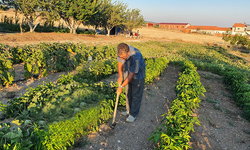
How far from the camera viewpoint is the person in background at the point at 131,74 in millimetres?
3325

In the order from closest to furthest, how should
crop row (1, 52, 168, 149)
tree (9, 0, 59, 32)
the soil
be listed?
crop row (1, 52, 168, 149) → the soil → tree (9, 0, 59, 32)

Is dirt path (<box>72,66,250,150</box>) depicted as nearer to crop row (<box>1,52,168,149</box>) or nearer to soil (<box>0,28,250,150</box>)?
soil (<box>0,28,250,150</box>)

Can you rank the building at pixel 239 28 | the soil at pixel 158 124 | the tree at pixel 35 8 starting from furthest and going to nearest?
the building at pixel 239 28 < the tree at pixel 35 8 < the soil at pixel 158 124

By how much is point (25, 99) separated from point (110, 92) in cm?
193

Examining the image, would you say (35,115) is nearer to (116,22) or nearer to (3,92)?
(3,92)

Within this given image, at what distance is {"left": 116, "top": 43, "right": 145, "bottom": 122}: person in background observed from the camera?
3.33m

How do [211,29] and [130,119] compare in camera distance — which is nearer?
[130,119]

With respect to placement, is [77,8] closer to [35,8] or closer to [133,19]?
[35,8]

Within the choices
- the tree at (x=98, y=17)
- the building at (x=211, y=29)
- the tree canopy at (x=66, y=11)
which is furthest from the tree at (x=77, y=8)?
the building at (x=211, y=29)

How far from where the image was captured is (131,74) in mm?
3369

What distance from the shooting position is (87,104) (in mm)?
3270

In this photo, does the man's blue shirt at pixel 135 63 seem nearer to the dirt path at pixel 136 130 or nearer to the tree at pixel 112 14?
the dirt path at pixel 136 130

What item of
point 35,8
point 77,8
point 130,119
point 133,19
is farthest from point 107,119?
point 133,19

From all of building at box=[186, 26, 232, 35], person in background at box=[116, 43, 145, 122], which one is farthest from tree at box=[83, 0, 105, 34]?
building at box=[186, 26, 232, 35]
